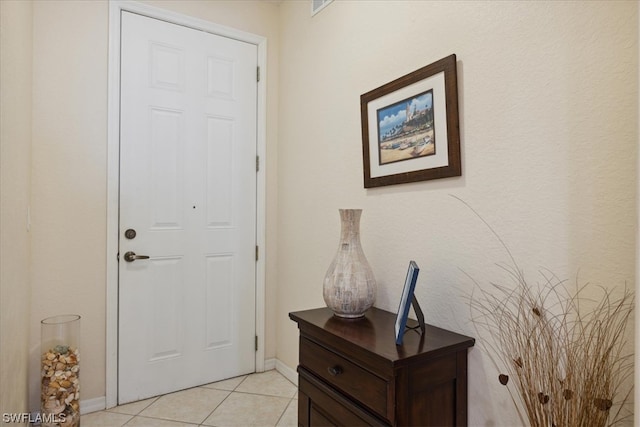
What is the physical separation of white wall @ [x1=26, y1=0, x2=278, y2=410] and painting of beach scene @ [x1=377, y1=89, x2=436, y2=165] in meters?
1.65

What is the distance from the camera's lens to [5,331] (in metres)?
1.34

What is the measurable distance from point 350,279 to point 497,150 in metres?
0.76

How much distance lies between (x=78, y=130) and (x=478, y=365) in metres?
2.37

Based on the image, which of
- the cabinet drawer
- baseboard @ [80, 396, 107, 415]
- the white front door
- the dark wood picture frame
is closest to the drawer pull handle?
the cabinet drawer

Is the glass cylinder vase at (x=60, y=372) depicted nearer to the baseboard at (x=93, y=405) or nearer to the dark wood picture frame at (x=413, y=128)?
the baseboard at (x=93, y=405)

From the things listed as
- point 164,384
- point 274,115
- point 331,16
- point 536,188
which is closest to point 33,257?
point 164,384

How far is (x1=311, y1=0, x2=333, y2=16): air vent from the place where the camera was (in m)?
2.39

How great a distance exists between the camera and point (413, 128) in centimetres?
172

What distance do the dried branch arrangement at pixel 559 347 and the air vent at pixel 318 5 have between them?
1.82 metres

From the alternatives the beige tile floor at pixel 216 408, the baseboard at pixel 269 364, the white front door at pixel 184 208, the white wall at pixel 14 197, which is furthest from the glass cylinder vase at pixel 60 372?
the baseboard at pixel 269 364

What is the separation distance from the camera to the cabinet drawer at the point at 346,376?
51.8 inches

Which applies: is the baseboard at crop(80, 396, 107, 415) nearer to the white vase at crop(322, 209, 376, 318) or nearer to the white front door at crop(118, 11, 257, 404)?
the white front door at crop(118, 11, 257, 404)

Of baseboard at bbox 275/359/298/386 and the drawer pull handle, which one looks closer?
the drawer pull handle

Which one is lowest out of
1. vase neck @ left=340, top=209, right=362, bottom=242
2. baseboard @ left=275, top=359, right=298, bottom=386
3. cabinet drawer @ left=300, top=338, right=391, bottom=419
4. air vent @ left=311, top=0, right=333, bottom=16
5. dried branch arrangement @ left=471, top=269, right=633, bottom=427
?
baseboard @ left=275, top=359, right=298, bottom=386
